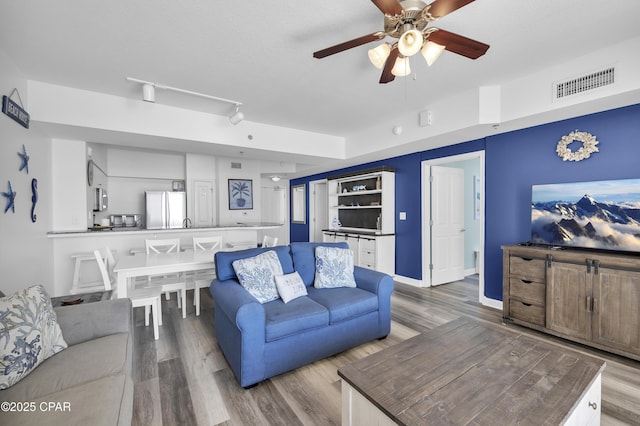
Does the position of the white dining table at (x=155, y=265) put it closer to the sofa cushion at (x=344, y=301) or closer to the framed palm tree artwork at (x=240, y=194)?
the sofa cushion at (x=344, y=301)

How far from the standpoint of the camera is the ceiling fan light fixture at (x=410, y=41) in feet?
5.44

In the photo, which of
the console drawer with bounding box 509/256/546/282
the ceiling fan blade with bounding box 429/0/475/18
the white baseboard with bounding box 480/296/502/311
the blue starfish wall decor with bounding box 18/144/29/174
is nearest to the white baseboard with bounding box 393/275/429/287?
the white baseboard with bounding box 480/296/502/311

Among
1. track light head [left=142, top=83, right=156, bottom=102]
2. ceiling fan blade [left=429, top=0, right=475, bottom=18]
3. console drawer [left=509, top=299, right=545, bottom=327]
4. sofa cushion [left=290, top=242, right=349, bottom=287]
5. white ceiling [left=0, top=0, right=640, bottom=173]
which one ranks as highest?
white ceiling [left=0, top=0, right=640, bottom=173]

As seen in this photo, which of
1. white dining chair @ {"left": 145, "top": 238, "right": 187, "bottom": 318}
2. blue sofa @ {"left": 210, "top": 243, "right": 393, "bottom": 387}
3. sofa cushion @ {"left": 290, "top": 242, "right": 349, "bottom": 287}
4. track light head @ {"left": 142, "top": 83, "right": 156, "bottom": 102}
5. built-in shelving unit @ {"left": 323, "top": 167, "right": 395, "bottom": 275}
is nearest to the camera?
blue sofa @ {"left": 210, "top": 243, "right": 393, "bottom": 387}

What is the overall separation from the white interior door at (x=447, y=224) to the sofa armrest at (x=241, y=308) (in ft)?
11.4

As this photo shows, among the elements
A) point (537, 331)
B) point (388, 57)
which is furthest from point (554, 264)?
point (388, 57)

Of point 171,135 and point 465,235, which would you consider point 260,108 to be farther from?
point 465,235

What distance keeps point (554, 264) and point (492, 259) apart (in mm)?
1003

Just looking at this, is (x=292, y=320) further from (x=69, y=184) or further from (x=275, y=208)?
(x=275, y=208)

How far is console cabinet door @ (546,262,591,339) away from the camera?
2.61 metres

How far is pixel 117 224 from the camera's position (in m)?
6.18

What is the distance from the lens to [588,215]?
279cm

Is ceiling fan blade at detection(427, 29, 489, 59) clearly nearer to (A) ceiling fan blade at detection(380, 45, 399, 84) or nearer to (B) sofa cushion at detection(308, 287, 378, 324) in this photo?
(A) ceiling fan blade at detection(380, 45, 399, 84)

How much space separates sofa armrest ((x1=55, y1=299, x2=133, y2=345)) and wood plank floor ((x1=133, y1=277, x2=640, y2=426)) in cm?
52
